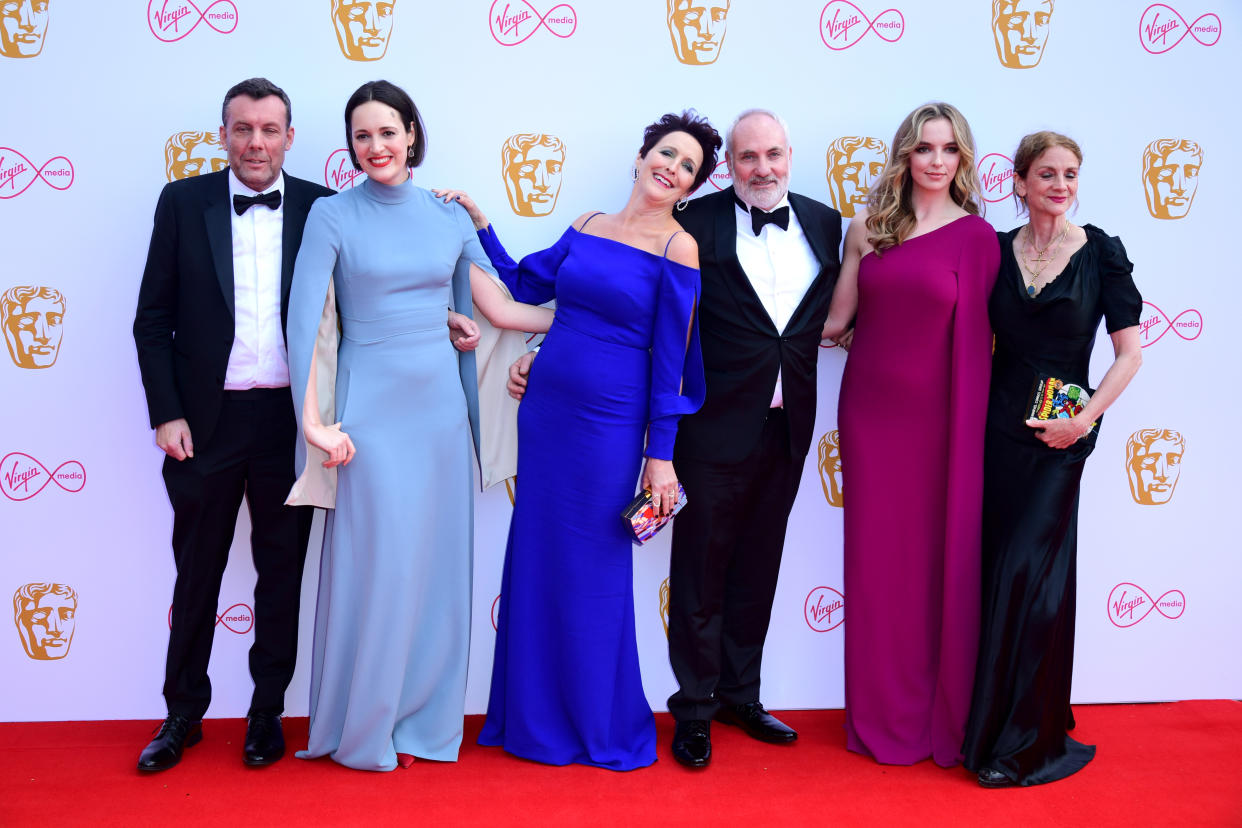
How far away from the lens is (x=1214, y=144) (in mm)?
3262

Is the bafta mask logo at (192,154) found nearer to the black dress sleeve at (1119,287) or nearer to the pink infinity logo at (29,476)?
the pink infinity logo at (29,476)

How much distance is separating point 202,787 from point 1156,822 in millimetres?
2665

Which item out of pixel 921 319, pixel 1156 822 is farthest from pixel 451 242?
pixel 1156 822

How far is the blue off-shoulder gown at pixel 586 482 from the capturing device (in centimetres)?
264

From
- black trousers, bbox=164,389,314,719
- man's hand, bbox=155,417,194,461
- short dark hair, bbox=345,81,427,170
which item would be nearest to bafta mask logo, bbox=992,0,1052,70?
short dark hair, bbox=345,81,427,170

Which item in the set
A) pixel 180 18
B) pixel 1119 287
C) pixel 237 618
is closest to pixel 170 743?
pixel 237 618

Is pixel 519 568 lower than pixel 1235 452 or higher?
lower

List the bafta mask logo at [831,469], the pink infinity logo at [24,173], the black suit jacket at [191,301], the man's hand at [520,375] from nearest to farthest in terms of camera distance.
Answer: the black suit jacket at [191,301]
the man's hand at [520,375]
the pink infinity logo at [24,173]
the bafta mask logo at [831,469]

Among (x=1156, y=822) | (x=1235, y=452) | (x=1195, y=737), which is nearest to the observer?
(x=1156, y=822)

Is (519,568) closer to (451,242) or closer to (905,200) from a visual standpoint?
(451,242)

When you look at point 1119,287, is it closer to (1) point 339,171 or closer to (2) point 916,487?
(2) point 916,487

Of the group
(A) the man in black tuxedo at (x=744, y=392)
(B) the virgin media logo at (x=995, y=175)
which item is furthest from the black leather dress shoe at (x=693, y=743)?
(B) the virgin media logo at (x=995, y=175)

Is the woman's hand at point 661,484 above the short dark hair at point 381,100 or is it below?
below

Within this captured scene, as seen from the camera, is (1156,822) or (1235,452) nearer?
(1156,822)
